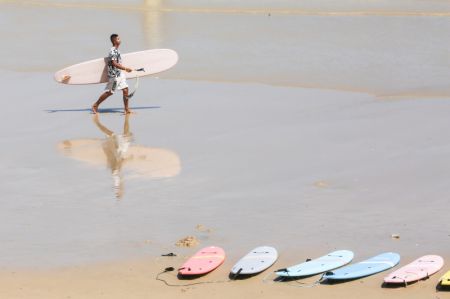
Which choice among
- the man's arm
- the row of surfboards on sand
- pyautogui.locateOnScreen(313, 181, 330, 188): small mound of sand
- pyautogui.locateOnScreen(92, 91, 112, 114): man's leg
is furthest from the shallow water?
the man's arm

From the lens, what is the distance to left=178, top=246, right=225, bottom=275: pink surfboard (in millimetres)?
7305

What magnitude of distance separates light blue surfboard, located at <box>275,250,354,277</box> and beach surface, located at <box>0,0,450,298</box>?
109 mm

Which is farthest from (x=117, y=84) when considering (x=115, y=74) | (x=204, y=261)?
(x=204, y=261)

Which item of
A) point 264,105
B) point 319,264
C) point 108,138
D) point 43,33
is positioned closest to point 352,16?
point 43,33

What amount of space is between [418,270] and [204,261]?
171 cm

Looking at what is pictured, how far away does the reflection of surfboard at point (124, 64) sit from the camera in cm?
1470

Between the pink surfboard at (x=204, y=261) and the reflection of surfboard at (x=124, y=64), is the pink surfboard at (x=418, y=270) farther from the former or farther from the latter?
the reflection of surfboard at (x=124, y=64)

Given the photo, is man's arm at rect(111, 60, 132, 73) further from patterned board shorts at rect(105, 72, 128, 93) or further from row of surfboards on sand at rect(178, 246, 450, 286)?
row of surfboards on sand at rect(178, 246, 450, 286)

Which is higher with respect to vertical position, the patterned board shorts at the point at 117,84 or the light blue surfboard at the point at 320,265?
the patterned board shorts at the point at 117,84

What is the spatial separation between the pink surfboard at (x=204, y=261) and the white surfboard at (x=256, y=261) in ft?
0.57

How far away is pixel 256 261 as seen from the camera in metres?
7.45

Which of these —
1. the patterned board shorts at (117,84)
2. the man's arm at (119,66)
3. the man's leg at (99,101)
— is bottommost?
the man's leg at (99,101)

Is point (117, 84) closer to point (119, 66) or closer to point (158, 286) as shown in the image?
point (119, 66)

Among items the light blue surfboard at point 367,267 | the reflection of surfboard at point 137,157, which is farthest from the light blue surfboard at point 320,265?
the reflection of surfboard at point 137,157
